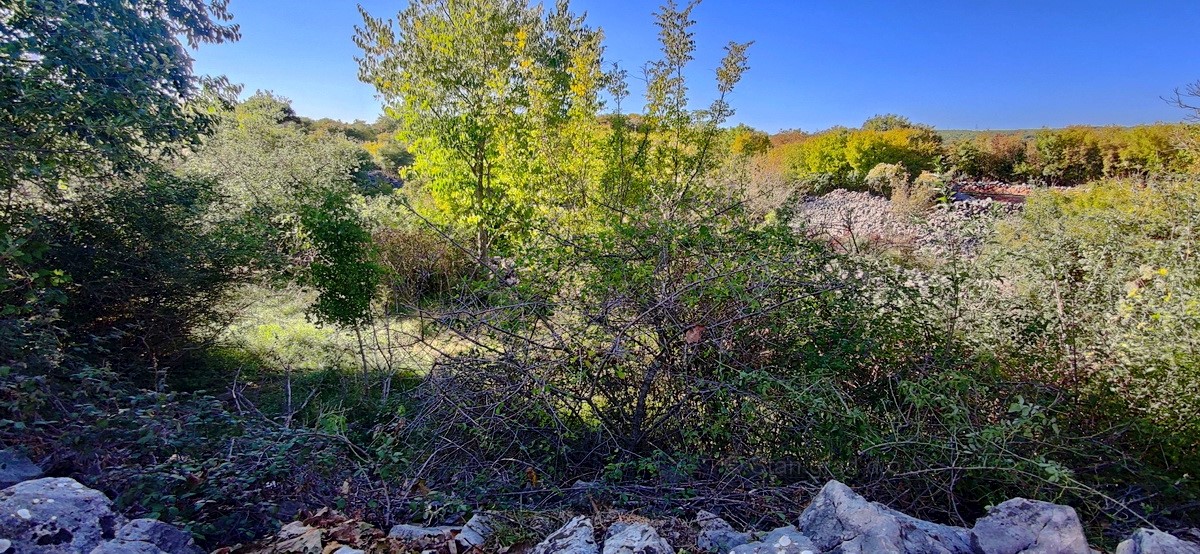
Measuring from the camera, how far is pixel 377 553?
1.95 m

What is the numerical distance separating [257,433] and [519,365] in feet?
4.90

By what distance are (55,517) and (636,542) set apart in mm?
2052

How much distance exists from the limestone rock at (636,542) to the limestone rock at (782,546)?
9.9 inches

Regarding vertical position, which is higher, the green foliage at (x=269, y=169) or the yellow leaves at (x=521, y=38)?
the yellow leaves at (x=521, y=38)

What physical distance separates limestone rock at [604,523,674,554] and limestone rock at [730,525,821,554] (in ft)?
0.83

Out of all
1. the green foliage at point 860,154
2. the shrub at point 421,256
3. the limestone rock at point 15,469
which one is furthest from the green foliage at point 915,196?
the limestone rock at point 15,469

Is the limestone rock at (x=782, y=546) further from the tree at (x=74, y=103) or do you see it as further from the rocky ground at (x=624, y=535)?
the tree at (x=74, y=103)

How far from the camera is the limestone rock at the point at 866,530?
1694mm

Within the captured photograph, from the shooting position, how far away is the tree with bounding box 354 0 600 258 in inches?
272

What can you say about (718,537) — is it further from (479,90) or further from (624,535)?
(479,90)

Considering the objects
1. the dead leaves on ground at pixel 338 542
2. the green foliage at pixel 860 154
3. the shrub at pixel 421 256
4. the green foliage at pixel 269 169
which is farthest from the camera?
the green foliage at pixel 860 154

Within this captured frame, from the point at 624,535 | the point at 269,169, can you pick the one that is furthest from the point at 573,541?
the point at 269,169

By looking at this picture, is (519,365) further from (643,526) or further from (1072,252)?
(1072,252)

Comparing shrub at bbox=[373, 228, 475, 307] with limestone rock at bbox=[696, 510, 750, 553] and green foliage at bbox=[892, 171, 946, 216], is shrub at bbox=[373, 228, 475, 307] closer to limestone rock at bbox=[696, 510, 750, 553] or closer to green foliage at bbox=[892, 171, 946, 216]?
limestone rock at bbox=[696, 510, 750, 553]
